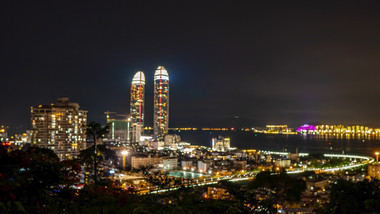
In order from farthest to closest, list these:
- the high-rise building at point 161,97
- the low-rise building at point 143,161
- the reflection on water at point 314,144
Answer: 1. the high-rise building at point 161,97
2. the reflection on water at point 314,144
3. the low-rise building at point 143,161

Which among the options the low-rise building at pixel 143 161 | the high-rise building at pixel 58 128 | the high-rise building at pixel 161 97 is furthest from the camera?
the high-rise building at pixel 161 97

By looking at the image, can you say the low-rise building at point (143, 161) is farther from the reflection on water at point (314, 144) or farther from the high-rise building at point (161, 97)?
the high-rise building at point (161, 97)

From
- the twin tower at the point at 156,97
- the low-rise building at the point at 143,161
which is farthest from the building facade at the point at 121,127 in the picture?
the low-rise building at the point at 143,161

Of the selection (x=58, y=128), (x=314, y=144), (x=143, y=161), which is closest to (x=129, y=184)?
(x=58, y=128)

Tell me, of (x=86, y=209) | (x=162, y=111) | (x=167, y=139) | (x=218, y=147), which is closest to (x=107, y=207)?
(x=86, y=209)

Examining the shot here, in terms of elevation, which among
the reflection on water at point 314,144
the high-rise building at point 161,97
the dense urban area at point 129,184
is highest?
the high-rise building at point 161,97

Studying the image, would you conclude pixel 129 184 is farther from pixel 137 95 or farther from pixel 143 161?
pixel 137 95

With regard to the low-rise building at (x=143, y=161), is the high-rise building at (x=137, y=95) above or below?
above

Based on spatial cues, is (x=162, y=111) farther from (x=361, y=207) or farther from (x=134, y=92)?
(x=361, y=207)
